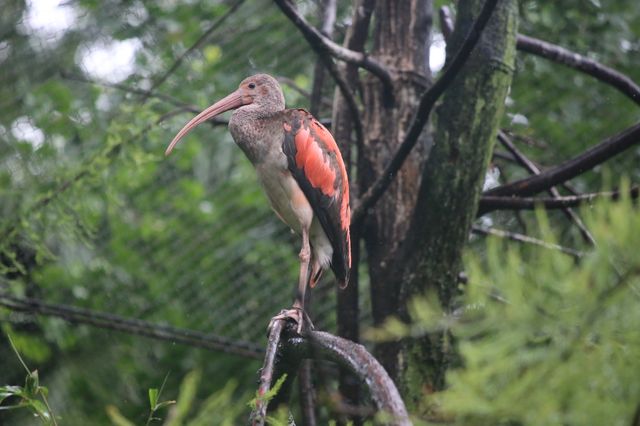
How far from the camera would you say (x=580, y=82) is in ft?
15.9

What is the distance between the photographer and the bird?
309 cm

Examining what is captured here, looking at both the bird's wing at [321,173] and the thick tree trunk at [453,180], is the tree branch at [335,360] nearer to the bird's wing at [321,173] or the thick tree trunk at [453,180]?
the thick tree trunk at [453,180]

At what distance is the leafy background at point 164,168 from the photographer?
4.36 metres

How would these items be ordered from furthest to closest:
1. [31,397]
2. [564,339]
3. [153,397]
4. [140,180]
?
[140,180], [31,397], [153,397], [564,339]

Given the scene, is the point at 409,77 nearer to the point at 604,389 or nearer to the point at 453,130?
the point at 453,130

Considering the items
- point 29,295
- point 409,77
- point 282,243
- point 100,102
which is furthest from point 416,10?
point 29,295

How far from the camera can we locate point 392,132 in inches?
125

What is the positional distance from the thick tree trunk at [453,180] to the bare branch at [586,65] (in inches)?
13.5

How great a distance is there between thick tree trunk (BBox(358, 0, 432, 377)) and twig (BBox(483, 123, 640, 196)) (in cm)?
41

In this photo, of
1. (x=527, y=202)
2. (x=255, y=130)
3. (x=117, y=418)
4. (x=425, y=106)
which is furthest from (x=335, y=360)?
(x=255, y=130)

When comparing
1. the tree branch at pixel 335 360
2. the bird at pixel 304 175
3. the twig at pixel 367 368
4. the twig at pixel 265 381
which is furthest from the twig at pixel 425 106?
the twig at pixel 367 368

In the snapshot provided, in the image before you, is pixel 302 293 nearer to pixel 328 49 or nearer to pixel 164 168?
pixel 328 49

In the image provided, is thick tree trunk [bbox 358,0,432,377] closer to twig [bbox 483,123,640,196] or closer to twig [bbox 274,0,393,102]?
twig [bbox 274,0,393,102]

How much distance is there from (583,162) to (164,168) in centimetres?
320
